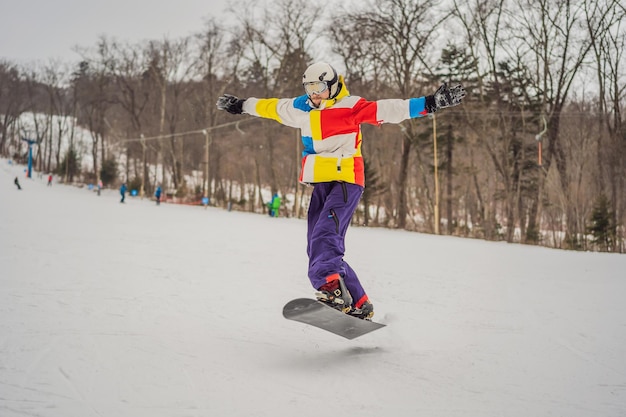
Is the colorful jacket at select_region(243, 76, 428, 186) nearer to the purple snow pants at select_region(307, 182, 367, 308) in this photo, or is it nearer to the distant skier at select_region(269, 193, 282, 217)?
the purple snow pants at select_region(307, 182, 367, 308)

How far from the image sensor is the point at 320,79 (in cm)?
359

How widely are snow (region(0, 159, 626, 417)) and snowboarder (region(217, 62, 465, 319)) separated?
19.9 inches

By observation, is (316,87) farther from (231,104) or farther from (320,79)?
(231,104)

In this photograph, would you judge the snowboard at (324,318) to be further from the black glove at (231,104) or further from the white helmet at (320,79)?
the black glove at (231,104)

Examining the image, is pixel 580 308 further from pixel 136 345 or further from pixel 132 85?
pixel 132 85

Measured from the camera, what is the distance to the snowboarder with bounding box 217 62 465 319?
3.39 metres

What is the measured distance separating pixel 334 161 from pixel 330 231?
23.4 inches

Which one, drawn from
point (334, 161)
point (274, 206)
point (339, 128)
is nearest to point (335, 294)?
point (334, 161)

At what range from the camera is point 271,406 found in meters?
2.32

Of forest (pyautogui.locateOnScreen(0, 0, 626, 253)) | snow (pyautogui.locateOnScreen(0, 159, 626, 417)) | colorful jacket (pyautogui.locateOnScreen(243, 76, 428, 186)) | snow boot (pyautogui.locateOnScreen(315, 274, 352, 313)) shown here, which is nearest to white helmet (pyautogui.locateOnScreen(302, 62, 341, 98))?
colorful jacket (pyautogui.locateOnScreen(243, 76, 428, 186))

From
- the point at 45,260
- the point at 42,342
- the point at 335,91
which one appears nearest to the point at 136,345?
the point at 42,342

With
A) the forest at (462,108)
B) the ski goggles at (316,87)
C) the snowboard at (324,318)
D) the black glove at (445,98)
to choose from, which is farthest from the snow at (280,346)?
the forest at (462,108)

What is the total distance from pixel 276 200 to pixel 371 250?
16929 millimetres

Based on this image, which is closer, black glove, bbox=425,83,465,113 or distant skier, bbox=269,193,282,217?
black glove, bbox=425,83,465,113
